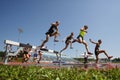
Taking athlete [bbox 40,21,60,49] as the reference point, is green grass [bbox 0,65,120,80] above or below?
below

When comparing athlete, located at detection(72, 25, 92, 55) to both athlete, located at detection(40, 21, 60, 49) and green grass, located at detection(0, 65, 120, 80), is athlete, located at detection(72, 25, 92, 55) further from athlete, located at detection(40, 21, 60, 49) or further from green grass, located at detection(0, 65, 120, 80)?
green grass, located at detection(0, 65, 120, 80)

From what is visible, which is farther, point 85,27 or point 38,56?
point 38,56

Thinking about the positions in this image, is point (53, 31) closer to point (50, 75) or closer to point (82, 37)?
point (82, 37)

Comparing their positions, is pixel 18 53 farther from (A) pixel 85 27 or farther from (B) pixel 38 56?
(A) pixel 85 27

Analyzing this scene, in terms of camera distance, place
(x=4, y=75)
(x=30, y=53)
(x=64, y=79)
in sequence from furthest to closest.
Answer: (x=30, y=53) < (x=4, y=75) < (x=64, y=79)

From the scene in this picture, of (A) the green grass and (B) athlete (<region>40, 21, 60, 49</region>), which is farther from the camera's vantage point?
(B) athlete (<region>40, 21, 60, 49</region>)

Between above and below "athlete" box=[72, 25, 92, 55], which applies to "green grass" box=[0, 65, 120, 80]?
below

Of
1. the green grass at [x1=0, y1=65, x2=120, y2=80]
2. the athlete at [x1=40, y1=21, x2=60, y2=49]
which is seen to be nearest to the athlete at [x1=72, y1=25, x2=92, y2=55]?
the athlete at [x1=40, y1=21, x2=60, y2=49]

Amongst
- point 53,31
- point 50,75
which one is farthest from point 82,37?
point 50,75

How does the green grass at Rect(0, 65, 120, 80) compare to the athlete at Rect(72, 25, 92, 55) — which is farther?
the athlete at Rect(72, 25, 92, 55)

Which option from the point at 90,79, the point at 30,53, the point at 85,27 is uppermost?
the point at 85,27

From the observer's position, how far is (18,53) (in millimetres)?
20219

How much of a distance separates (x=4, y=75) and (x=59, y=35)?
1199 cm

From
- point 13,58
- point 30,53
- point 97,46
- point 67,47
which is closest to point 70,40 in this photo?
point 67,47
